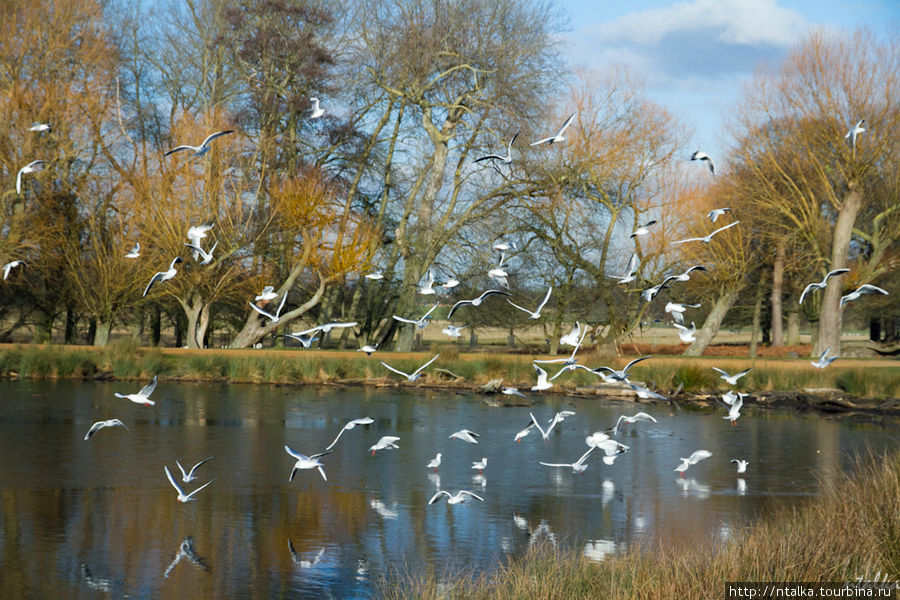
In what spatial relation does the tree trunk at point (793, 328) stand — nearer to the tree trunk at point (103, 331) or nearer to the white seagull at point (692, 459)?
the tree trunk at point (103, 331)

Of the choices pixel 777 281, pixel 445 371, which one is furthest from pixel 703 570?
pixel 777 281

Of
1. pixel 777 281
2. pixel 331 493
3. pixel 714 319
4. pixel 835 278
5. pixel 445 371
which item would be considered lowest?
pixel 331 493

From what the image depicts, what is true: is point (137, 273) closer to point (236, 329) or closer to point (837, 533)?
point (236, 329)

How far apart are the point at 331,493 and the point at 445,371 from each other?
1870cm

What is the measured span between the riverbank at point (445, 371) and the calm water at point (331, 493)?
5.23 m

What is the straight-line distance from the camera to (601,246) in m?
40.6

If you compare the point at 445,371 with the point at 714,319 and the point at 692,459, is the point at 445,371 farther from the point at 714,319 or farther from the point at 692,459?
the point at 692,459

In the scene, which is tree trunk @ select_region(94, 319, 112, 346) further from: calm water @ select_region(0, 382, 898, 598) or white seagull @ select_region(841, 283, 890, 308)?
white seagull @ select_region(841, 283, 890, 308)

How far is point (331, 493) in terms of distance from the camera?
13555 millimetres

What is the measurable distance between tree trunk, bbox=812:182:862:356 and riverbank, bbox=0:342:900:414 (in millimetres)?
6449

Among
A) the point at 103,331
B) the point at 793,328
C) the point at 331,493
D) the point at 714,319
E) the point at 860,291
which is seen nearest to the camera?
the point at 860,291

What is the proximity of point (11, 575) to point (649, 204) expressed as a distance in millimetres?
32549

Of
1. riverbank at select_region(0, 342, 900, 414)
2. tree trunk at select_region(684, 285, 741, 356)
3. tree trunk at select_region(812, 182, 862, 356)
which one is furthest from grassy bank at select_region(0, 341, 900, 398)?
tree trunk at select_region(684, 285, 741, 356)

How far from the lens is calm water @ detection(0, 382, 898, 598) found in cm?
966
